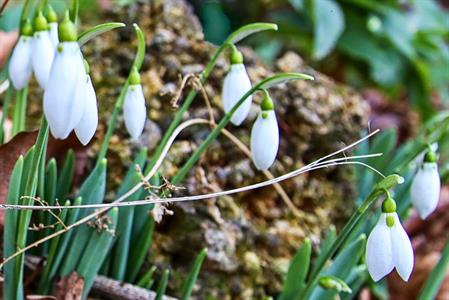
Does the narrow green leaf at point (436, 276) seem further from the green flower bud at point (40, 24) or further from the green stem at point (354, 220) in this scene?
the green flower bud at point (40, 24)

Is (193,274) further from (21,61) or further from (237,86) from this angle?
(21,61)

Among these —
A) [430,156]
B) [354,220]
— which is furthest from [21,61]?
[430,156]

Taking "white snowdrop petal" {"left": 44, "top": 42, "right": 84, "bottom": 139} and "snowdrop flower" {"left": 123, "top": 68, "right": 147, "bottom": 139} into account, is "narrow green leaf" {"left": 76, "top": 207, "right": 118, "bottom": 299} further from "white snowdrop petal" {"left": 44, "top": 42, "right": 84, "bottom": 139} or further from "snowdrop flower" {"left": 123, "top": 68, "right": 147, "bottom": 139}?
"white snowdrop petal" {"left": 44, "top": 42, "right": 84, "bottom": 139}

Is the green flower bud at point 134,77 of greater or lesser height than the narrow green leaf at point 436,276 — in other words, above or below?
above

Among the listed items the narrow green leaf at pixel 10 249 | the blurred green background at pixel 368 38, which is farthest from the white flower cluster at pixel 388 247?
the blurred green background at pixel 368 38

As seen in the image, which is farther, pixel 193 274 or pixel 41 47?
pixel 193 274

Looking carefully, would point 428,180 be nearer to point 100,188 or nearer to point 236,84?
point 236,84

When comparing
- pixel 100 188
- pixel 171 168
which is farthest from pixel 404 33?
pixel 100 188

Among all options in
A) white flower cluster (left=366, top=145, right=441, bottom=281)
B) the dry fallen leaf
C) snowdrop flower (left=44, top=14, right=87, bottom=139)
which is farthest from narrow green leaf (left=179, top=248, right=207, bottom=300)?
the dry fallen leaf
